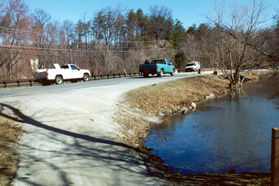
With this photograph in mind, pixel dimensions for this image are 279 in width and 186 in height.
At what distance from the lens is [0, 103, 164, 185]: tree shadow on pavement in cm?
471

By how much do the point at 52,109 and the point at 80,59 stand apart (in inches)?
1258

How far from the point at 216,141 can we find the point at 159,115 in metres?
4.52

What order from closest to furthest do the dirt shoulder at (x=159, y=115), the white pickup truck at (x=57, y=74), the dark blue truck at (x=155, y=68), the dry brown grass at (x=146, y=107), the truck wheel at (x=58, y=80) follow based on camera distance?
the dirt shoulder at (x=159, y=115), the dry brown grass at (x=146, y=107), the white pickup truck at (x=57, y=74), the truck wheel at (x=58, y=80), the dark blue truck at (x=155, y=68)

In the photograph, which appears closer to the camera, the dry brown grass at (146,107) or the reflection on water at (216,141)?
the reflection on water at (216,141)

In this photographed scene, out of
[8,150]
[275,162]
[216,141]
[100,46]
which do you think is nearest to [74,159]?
[8,150]

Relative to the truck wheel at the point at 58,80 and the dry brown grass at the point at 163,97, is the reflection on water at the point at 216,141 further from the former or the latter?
the truck wheel at the point at 58,80

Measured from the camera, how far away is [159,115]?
1277cm

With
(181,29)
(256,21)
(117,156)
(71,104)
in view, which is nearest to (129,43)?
(181,29)

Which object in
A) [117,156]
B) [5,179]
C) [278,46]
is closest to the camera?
[5,179]

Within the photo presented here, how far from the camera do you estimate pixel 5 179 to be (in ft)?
14.1

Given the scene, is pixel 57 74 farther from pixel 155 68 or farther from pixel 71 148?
pixel 71 148

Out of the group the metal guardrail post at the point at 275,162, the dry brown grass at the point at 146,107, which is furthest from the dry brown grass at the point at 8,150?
the metal guardrail post at the point at 275,162

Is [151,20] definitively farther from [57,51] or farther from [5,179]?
[5,179]

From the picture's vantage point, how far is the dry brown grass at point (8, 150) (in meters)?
4.45
